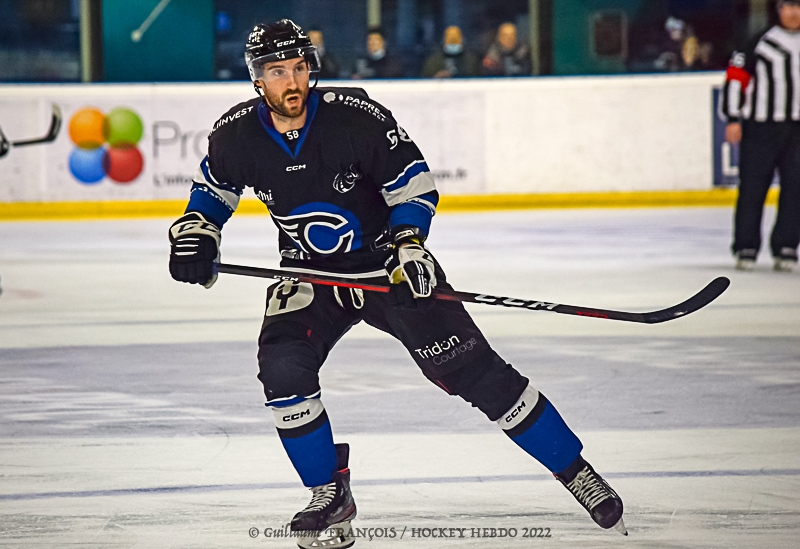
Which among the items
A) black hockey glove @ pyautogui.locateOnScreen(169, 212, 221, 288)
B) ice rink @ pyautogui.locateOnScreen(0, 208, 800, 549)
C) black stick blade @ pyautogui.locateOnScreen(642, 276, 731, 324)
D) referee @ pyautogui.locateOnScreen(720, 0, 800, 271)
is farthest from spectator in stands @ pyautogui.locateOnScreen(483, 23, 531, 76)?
black hockey glove @ pyautogui.locateOnScreen(169, 212, 221, 288)

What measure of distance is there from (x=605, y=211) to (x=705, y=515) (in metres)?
8.09

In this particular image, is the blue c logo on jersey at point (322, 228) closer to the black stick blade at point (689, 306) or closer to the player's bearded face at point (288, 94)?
the player's bearded face at point (288, 94)

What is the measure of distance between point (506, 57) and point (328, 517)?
9.21m

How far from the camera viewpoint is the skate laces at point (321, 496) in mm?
2613

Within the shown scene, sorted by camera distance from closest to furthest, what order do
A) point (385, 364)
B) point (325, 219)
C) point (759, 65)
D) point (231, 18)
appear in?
point (325, 219), point (385, 364), point (759, 65), point (231, 18)

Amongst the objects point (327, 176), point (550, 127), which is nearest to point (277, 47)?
point (327, 176)

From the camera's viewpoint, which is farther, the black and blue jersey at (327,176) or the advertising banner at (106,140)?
the advertising banner at (106,140)

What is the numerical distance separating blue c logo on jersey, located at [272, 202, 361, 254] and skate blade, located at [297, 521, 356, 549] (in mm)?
567

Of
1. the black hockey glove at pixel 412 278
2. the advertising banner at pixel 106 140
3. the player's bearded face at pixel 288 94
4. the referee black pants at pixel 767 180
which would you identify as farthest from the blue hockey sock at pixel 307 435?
the advertising banner at pixel 106 140

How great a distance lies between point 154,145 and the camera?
1055 centimetres

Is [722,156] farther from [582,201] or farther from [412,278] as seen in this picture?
[412,278]

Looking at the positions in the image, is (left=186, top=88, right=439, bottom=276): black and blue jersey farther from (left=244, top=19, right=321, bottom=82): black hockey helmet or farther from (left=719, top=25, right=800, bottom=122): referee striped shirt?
(left=719, top=25, right=800, bottom=122): referee striped shirt

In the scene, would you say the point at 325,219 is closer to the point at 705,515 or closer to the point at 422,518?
the point at 422,518

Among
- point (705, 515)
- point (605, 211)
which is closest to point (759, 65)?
point (605, 211)
